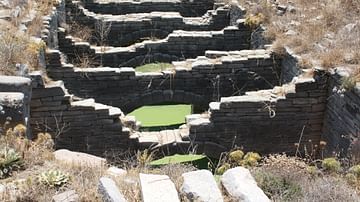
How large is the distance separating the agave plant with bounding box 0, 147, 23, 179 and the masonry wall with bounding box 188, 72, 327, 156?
3.59 metres

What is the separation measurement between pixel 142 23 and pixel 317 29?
4.72 metres

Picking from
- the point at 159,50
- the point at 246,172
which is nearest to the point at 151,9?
the point at 159,50

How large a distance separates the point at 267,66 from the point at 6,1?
547 cm

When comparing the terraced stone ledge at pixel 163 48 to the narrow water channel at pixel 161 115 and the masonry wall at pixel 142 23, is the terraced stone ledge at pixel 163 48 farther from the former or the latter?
the masonry wall at pixel 142 23

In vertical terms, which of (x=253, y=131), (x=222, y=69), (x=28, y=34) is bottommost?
(x=253, y=131)

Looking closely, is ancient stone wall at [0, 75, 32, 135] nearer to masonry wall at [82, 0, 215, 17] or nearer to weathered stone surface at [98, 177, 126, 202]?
weathered stone surface at [98, 177, 126, 202]

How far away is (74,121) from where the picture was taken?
7.61 meters

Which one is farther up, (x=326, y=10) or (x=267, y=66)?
(x=326, y=10)

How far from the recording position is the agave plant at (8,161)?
14.1 ft

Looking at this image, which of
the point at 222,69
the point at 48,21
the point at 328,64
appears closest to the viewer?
the point at 328,64

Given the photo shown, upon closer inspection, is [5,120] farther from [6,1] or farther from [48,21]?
[6,1]

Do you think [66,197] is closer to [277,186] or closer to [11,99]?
[277,186]

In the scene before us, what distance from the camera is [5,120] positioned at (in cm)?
517

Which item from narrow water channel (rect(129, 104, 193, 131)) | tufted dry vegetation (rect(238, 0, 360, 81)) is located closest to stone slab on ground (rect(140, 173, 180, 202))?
tufted dry vegetation (rect(238, 0, 360, 81))
